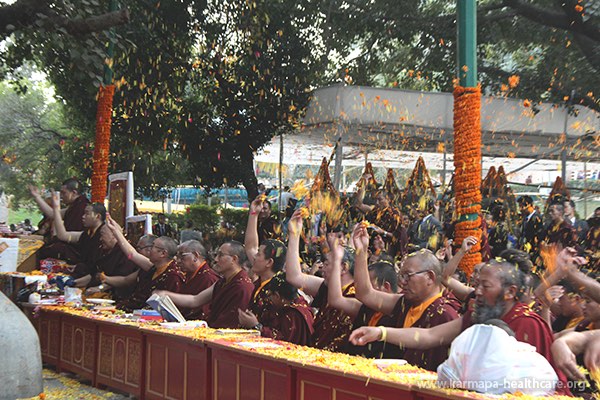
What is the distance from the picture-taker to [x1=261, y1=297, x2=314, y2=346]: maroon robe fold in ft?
22.0

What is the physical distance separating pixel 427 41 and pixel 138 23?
216 inches

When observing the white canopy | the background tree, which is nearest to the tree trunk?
the white canopy

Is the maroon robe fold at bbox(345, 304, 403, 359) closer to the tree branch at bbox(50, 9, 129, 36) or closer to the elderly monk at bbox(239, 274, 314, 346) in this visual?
the elderly monk at bbox(239, 274, 314, 346)

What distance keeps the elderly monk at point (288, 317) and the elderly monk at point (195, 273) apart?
174cm

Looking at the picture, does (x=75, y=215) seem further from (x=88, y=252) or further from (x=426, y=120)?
(x=426, y=120)

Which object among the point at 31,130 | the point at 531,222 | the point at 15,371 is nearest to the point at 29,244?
the point at 15,371

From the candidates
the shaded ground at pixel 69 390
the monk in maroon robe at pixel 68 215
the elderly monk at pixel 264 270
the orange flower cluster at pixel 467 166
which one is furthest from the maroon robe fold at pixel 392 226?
the shaded ground at pixel 69 390

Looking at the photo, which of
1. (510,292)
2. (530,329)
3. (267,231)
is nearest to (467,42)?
(510,292)

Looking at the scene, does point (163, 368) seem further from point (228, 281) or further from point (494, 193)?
point (494, 193)

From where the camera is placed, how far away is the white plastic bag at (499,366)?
13.3 feet

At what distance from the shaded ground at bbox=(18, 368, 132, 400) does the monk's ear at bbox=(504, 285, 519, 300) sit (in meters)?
4.54

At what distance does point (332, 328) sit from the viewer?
6617mm

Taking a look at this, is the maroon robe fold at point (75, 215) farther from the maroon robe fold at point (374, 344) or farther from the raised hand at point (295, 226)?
the maroon robe fold at point (374, 344)

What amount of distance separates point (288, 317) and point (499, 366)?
291cm
